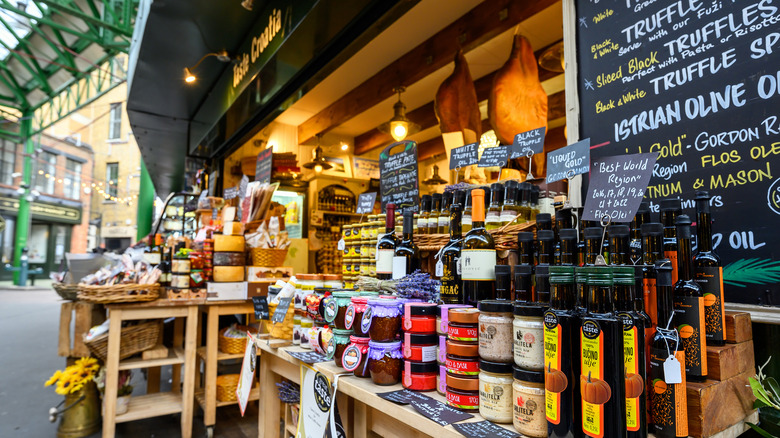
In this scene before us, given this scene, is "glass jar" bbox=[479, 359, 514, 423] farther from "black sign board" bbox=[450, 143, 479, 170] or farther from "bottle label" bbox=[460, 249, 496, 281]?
"black sign board" bbox=[450, 143, 479, 170]

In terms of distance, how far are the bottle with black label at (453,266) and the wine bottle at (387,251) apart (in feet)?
1.03

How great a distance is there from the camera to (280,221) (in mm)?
3730

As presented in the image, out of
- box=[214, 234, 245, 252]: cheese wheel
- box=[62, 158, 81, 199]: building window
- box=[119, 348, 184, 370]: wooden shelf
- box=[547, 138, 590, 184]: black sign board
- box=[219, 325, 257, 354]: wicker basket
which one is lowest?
box=[119, 348, 184, 370]: wooden shelf

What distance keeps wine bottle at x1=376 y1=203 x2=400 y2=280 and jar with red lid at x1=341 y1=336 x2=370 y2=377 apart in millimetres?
414

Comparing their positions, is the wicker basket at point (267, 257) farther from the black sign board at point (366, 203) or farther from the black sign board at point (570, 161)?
the black sign board at point (570, 161)

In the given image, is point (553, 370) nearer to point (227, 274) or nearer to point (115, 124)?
point (227, 274)

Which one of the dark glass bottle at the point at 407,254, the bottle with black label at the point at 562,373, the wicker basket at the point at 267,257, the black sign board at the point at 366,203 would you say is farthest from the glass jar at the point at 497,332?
the wicker basket at the point at 267,257

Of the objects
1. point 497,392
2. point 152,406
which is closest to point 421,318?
point 497,392

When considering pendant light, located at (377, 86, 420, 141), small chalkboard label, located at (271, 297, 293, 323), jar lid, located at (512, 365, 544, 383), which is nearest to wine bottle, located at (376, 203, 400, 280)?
small chalkboard label, located at (271, 297, 293, 323)

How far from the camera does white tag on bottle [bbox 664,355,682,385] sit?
823mm

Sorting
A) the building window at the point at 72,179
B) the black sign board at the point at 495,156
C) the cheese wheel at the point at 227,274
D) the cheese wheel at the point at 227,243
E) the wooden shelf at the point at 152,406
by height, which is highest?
the building window at the point at 72,179

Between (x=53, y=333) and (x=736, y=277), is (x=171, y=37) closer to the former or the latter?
(x=736, y=277)

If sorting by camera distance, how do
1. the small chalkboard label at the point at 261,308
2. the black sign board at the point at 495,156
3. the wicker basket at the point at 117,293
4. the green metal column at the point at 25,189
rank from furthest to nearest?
1. the green metal column at the point at 25,189
2. the wicker basket at the point at 117,293
3. the small chalkboard label at the point at 261,308
4. the black sign board at the point at 495,156

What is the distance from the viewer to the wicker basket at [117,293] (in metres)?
2.77
